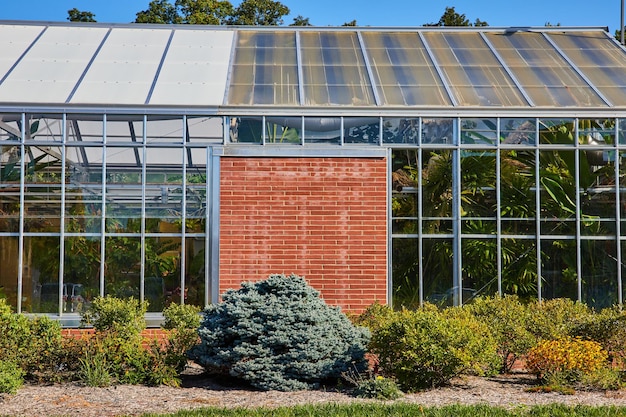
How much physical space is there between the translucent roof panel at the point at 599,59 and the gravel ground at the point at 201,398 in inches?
259

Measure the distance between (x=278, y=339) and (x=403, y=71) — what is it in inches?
289

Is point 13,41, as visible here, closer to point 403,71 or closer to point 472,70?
point 403,71

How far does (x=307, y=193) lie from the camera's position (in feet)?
44.2

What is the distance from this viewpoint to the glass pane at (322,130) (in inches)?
538

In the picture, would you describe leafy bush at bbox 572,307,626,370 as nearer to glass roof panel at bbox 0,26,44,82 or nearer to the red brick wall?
the red brick wall

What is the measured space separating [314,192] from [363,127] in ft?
4.69

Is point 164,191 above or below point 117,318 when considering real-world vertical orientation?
above

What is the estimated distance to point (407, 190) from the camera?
13.7 m

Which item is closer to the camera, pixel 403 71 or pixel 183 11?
pixel 403 71

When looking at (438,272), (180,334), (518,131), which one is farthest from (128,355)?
(518,131)

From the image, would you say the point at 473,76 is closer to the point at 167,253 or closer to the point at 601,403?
the point at 167,253

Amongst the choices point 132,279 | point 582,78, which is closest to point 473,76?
point 582,78

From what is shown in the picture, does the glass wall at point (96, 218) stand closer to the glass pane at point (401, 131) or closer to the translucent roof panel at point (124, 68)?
the translucent roof panel at point (124, 68)

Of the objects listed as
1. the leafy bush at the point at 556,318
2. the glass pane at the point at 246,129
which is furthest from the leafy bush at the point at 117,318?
the leafy bush at the point at 556,318
